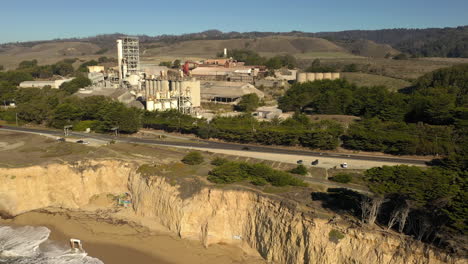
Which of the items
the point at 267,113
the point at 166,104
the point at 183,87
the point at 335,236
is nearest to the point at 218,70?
the point at 183,87

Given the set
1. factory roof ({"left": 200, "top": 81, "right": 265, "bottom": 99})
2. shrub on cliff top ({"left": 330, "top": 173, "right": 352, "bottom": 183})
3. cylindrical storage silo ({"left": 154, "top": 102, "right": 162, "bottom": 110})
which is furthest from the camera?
factory roof ({"left": 200, "top": 81, "right": 265, "bottom": 99})

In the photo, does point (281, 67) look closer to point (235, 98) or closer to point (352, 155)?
point (235, 98)

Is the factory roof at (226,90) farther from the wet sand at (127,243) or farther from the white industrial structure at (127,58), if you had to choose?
the wet sand at (127,243)

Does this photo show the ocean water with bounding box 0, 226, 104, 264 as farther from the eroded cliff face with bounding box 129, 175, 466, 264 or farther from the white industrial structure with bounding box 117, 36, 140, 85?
the white industrial structure with bounding box 117, 36, 140, 85

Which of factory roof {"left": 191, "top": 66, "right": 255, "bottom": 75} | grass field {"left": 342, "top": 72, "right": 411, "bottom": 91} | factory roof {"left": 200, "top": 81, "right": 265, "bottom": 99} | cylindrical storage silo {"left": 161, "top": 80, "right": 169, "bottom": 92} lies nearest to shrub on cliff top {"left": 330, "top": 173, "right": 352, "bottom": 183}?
cylindrical storage silo {"left": 161, "top": 80, "right": 169, "bottom": 92}

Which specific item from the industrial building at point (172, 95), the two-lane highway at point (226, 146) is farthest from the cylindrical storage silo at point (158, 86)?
the two-lane highway at point (226, 146)

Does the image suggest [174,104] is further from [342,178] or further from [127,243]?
[342,178]

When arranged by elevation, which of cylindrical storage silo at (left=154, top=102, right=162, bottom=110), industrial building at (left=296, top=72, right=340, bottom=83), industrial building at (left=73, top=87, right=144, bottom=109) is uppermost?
industrial building at (left=296, top=72, right=340, bottom=83)
